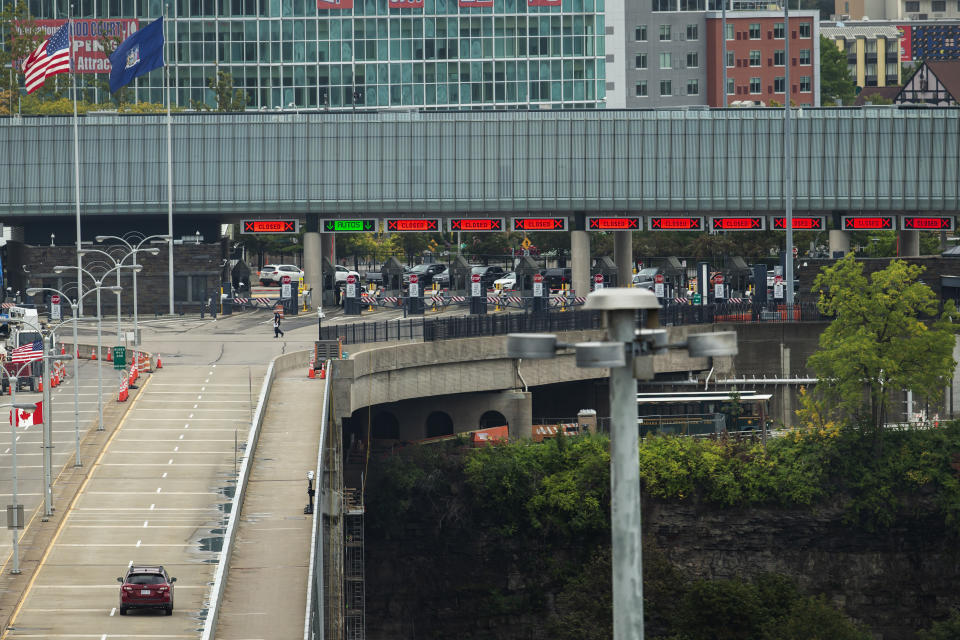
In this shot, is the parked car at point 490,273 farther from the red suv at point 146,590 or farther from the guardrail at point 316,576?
the red suv at point 146,590

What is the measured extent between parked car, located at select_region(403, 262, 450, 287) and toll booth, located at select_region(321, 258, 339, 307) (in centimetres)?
871

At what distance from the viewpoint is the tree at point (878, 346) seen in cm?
8731

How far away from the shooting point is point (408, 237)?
178125 millimetres

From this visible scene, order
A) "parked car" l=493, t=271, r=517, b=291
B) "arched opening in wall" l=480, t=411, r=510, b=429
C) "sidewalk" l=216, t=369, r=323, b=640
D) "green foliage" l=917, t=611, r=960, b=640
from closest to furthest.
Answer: "sidewalk" l=216, t=369, r=323, b=640
"green foliage" l=917, t=611, r=960, b=640
"arched opening in wall" l=480, t=411, r=510, b=429
"parked car" l=493, t=271, r=517, b=291

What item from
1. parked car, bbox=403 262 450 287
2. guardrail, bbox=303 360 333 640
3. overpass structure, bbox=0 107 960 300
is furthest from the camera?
parked car, bbox=403 262 450 287

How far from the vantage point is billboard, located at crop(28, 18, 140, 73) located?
182125mm

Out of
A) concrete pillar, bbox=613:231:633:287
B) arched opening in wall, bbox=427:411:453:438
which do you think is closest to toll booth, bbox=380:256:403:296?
concrete pillar, bbox=613:231:633:287

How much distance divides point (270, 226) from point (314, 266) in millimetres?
6989

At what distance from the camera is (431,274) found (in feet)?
469

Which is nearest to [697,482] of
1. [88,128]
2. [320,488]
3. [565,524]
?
[565,524]

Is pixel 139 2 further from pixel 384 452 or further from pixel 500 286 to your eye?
pixel 384 452

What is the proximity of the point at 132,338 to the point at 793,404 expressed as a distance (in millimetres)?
39992

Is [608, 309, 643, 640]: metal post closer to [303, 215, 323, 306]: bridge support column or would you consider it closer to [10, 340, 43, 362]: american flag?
[10, 340, 43, 362]: american flag

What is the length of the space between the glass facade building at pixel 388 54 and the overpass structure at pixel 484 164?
6173 cm
